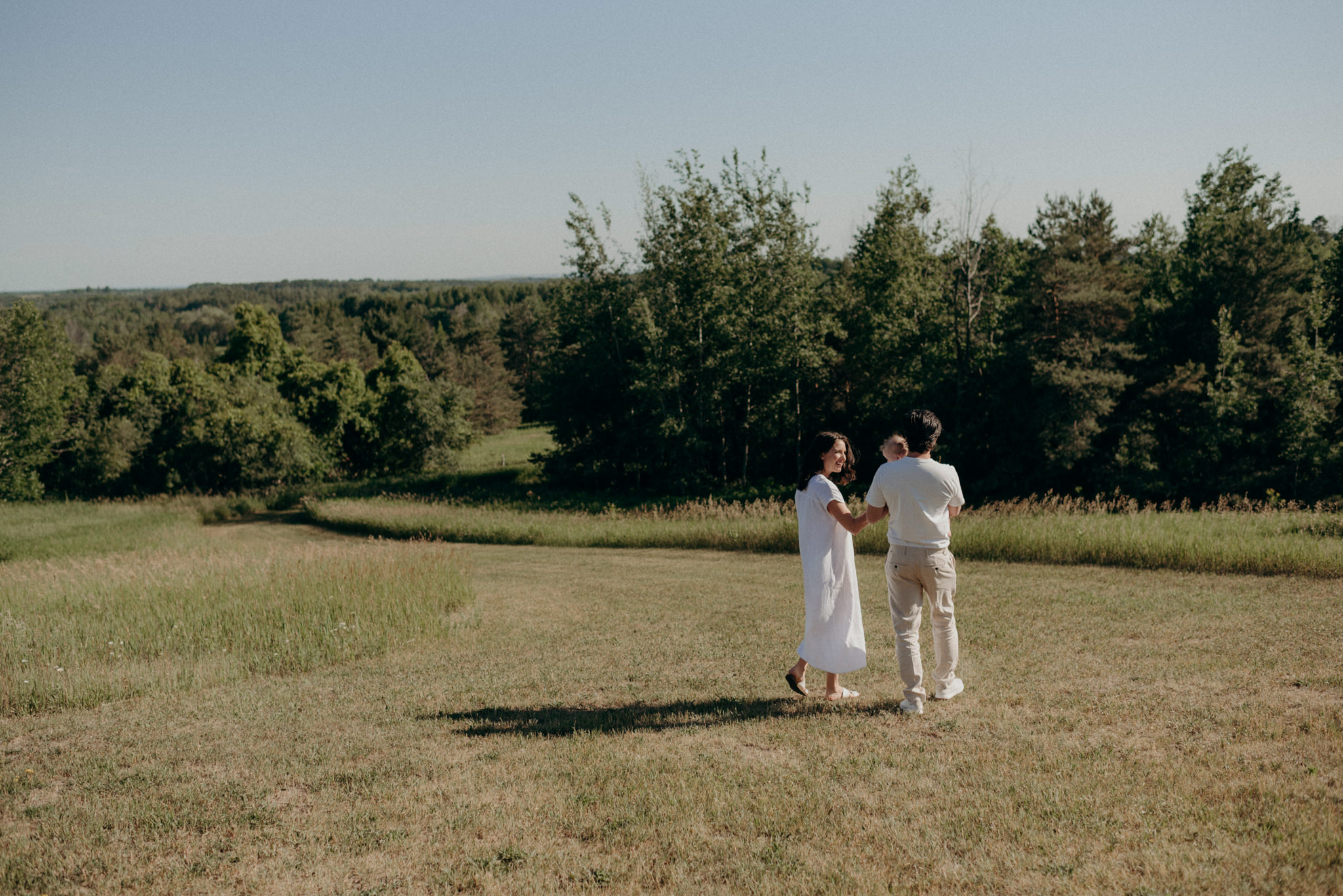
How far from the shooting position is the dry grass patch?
424cm

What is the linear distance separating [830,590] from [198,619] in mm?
8833

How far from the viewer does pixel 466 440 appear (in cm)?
4903

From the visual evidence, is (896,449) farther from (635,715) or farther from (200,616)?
(200,616)

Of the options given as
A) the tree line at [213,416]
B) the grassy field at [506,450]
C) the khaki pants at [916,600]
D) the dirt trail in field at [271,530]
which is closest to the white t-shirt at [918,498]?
the khaki pants at [916,600]

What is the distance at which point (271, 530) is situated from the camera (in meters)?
29.2

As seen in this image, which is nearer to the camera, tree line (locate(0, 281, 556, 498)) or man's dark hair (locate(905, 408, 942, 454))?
man's dark hair (locate(905, 408, 942, 454))

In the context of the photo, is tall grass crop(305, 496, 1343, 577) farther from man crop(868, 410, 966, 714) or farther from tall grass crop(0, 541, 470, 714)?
man crop(868, 410, 966, 714)

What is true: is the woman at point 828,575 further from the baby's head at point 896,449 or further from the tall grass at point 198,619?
the tall grass at point 198,619

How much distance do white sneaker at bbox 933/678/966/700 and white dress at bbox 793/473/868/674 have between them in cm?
70

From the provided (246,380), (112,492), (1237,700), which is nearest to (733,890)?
(1237,700)

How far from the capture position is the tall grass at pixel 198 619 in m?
8.90

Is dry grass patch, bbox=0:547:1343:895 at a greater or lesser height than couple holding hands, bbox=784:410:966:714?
lesser

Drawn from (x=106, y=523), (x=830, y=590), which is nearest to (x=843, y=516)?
(x=830, y=590)

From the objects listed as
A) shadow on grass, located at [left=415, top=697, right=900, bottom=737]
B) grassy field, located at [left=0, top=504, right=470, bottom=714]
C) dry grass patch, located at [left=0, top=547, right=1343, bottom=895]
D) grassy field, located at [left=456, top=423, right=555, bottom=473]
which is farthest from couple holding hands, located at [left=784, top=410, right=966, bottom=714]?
grassy field, located at [left=456, top=423, right=555, bottom=473]
